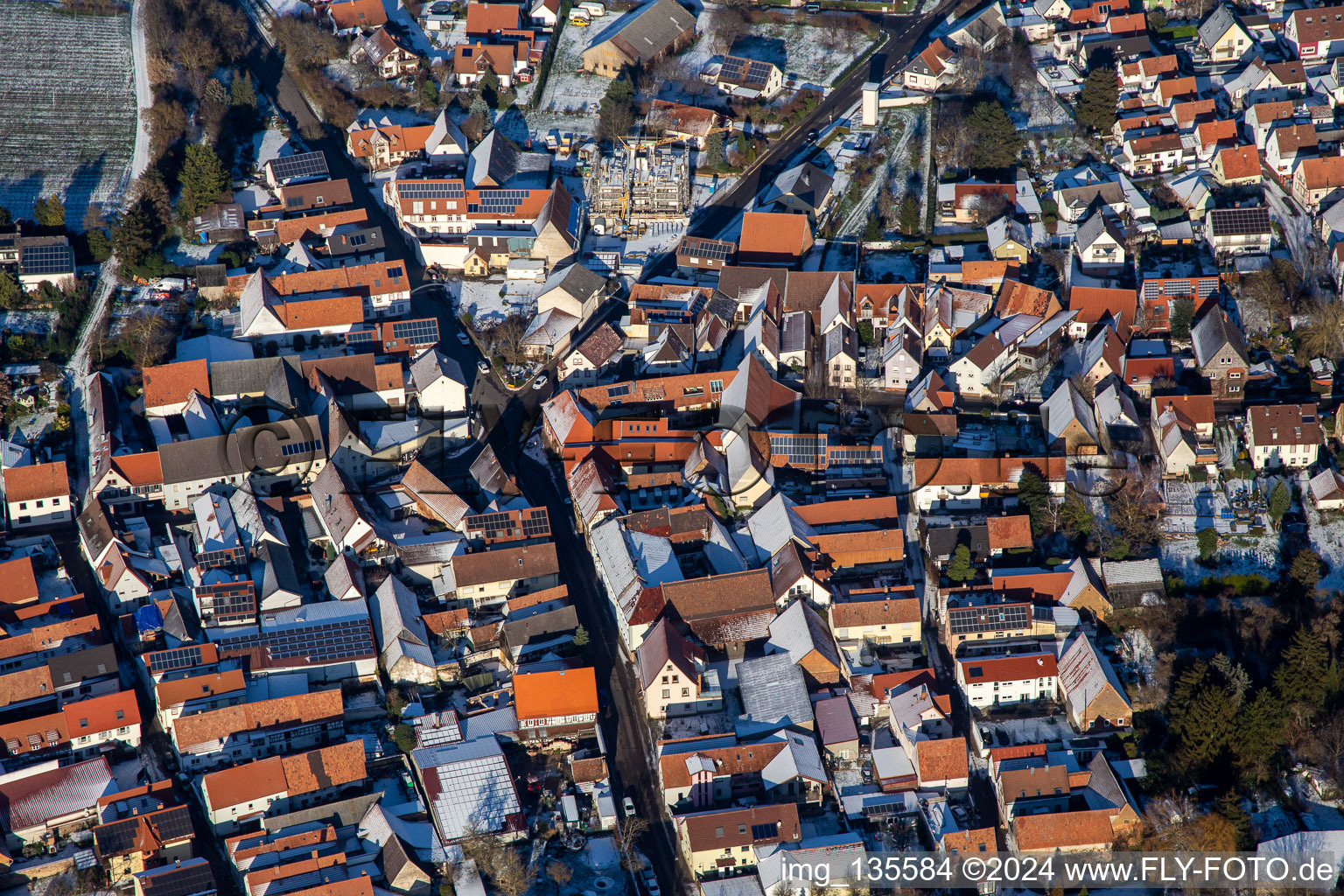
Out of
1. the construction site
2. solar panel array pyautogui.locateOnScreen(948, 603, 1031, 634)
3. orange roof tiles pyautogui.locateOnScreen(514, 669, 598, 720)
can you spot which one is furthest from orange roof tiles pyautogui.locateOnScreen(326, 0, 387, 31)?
solar panel array pyautogui.locateOnScreen(948, 603, 1031, 634)

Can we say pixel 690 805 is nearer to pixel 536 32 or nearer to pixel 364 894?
pixel 364 894

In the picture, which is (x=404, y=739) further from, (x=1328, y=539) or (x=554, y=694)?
(x=1328, y=539)

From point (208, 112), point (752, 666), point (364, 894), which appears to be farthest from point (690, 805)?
point (208, 112)

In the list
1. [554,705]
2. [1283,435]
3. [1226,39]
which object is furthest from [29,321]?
[1226,39]

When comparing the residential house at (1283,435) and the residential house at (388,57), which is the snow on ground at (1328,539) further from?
the residential house at (388,57)

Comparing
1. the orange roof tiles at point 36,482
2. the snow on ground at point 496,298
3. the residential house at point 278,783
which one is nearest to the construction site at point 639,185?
the snow on ground at point 496,298

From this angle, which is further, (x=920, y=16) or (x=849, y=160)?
(x=920, y=16)
